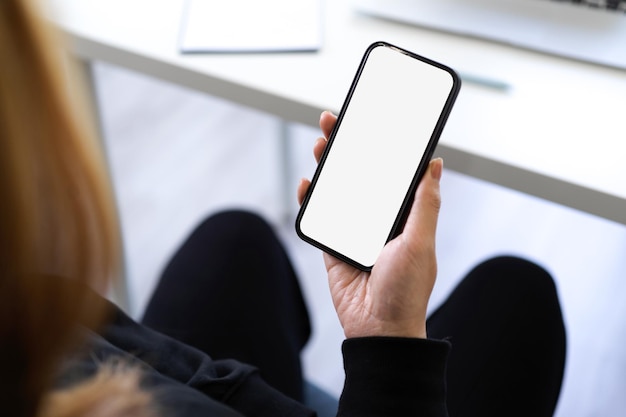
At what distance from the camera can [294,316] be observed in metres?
0.69

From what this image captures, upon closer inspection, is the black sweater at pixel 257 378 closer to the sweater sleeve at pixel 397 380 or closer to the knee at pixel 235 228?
the sweater sleeve at pixel 397 380

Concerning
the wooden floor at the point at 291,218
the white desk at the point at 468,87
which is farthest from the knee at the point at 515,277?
the wooden floor at the point at 291,218

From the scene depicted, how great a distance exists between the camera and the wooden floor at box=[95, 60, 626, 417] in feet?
3.44

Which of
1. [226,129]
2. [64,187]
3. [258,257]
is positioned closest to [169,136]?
[226,129]

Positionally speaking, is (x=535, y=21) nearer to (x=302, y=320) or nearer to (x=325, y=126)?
(x=325, y=126)

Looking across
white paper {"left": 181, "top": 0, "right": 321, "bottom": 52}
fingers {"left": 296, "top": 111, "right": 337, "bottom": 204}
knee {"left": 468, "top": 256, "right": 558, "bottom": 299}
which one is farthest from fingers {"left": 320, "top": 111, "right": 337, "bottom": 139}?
knee {"left": 468, "top": 256, "right": 558, "bottom": 299}

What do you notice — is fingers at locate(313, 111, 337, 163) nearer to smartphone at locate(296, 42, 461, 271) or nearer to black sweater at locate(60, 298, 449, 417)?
smartphone at locate(296, 42, 461, 271)

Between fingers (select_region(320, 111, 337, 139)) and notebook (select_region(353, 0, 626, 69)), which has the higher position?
notebook (select_region(353, 0, 626, 69))

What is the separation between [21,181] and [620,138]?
1.63 feet

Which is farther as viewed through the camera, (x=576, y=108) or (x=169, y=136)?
(x=169, y=136)

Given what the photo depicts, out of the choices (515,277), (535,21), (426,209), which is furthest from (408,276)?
(535,21)

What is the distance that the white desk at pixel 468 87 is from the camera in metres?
0.57

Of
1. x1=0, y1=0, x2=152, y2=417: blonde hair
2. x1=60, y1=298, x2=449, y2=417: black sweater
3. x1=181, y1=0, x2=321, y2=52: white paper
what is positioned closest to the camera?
x1=0, y1=0, x2=152, y2=417: blonde hair

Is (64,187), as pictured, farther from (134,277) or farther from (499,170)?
(134,277)
